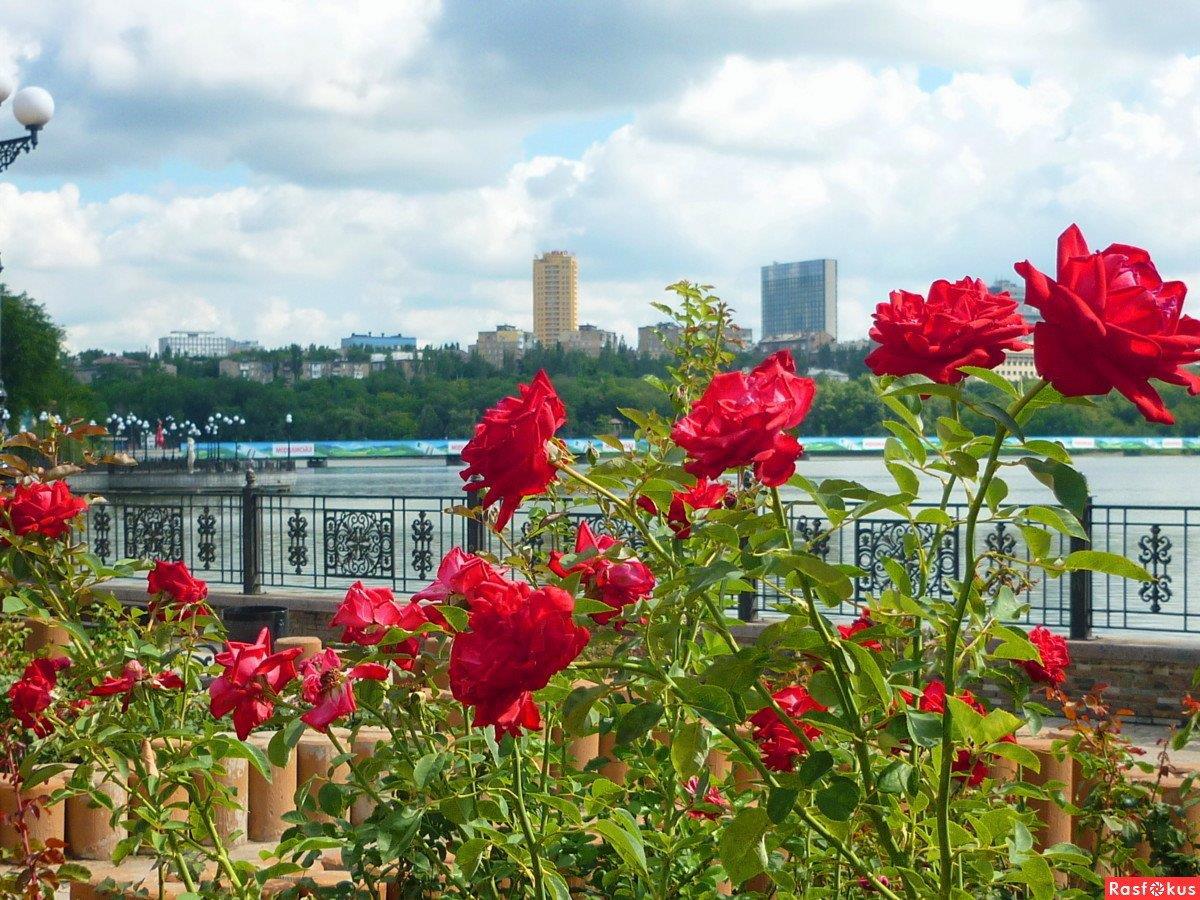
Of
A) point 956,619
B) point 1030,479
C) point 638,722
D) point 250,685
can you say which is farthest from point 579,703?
point 1030,479

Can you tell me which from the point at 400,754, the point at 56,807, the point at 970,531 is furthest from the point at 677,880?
the point at 56,807

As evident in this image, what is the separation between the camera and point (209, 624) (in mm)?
2510

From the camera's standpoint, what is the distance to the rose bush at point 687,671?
133cm

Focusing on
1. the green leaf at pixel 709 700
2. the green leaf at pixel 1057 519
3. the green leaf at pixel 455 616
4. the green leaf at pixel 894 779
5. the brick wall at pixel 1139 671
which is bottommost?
the brick wall at pixel 1139 671

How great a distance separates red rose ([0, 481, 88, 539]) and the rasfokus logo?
1940 millimetres

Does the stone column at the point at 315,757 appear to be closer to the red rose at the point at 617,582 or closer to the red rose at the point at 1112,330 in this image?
the red rose at the point at 617,582

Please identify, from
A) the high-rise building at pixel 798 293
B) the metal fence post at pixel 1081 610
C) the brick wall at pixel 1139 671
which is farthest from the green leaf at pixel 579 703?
the high-rise building at pixel 798 293

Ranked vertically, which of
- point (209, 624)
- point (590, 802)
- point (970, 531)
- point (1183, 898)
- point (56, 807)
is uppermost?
point (970, 531)

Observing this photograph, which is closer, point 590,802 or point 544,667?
point 544,667

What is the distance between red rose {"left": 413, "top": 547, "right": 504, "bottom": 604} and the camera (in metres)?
1.65

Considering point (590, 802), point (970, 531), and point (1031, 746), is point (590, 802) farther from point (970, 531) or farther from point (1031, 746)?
point (1031, 746)

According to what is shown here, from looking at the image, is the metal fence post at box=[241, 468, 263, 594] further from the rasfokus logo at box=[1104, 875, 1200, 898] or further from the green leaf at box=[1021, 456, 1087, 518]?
the green leaf at box=[1021, 456, 1087, 518]

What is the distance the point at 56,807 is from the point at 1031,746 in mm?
2489

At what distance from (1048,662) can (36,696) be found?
6.04ft
